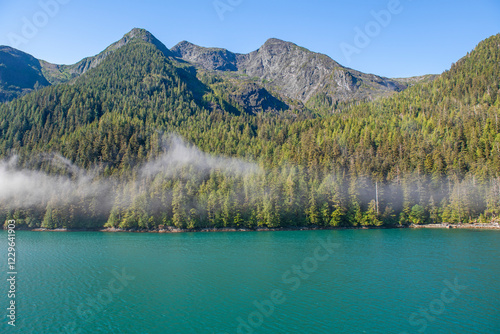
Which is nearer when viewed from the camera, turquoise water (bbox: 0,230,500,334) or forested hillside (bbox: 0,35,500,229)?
turquoise water (bbox: 0,230,500,334)

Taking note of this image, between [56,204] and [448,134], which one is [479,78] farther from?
[56,204]

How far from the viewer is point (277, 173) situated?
11544 centimetres

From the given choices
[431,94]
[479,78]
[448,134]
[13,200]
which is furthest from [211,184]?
[479,78]

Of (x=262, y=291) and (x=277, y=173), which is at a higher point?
(x=277, y=173)

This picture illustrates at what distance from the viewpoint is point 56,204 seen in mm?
112625

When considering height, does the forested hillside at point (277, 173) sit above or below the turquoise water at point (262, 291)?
above

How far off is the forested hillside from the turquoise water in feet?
137

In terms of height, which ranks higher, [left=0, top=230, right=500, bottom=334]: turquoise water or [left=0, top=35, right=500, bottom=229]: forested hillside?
[left=0, top=35, right=500, bottom=229]: forested hillside

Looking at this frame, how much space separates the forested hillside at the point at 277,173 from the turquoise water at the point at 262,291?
4189 centimetres

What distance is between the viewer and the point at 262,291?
36.1m

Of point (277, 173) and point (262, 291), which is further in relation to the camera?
point (277, 173)

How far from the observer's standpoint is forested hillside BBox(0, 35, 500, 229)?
340ft

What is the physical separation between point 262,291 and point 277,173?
81031mm

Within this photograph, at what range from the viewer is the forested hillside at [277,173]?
103500 mm
